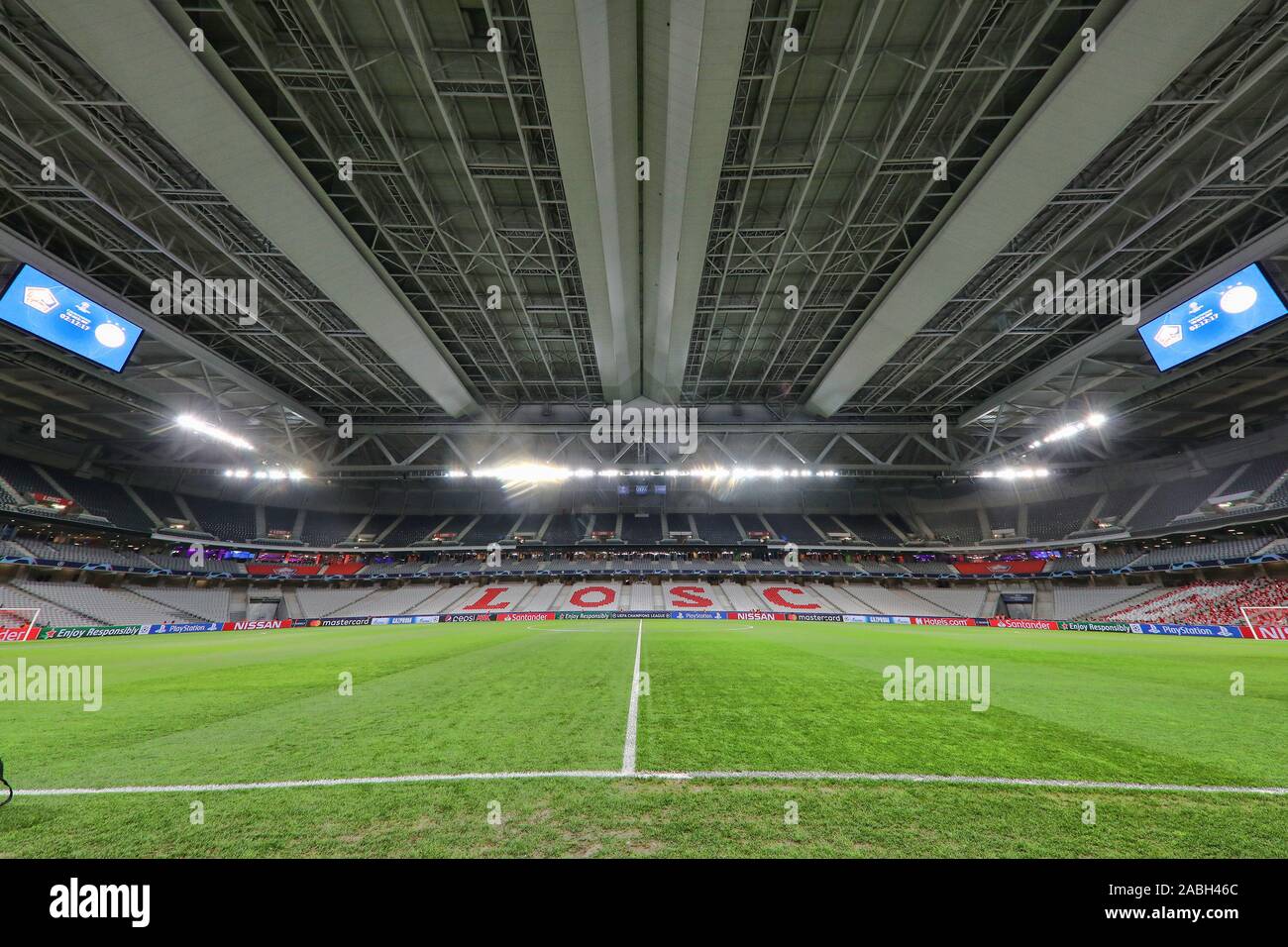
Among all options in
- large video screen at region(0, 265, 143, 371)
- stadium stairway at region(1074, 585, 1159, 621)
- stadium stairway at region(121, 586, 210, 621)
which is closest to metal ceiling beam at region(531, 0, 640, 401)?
large video screen at region(0, 265, 143, 371)

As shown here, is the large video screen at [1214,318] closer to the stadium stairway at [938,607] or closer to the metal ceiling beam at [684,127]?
the metal ceiling beam at [684,127]

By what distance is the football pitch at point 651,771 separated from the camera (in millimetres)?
2320

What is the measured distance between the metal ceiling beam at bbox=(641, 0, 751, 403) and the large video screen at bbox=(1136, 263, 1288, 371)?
15939 millimetres

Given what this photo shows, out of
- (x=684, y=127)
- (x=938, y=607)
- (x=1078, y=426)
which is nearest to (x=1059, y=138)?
(x=684, y=127)

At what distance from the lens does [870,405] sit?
2597cm

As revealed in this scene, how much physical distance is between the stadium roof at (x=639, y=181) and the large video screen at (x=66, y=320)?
0.59 m

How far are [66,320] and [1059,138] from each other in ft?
92.8

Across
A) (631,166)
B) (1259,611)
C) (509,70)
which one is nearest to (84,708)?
(509,70)

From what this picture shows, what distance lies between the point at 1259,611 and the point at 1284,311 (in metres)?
19.3

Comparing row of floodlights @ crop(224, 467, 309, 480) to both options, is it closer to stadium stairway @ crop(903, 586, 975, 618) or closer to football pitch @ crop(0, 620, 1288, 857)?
football pitch @ crop(0, 620, 1288, 857)

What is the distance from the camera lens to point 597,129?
10.9m

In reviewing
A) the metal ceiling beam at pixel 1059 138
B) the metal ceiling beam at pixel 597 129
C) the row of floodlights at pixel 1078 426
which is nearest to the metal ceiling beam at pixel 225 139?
the metal ceiling beam at pixel 597 129

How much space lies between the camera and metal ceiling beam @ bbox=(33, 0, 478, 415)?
8883 millimetres

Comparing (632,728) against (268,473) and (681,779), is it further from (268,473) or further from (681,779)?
(268,473)
